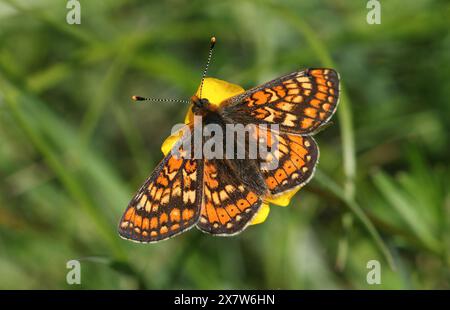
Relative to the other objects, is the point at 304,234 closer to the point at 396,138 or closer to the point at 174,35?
the point at 396,138

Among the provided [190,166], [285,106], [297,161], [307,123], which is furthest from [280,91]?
[190,166]

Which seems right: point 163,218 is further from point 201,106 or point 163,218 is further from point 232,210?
point 201,106

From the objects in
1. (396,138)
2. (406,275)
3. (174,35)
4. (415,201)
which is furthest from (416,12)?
(406,275)

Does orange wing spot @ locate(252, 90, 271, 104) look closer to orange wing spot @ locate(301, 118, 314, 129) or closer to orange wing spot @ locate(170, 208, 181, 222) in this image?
orange wing spot @ locate(301, 118, 314, 129)

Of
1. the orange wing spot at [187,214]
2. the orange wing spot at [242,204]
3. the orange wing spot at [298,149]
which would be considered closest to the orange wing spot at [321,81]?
the orange wing spot at [298,149]

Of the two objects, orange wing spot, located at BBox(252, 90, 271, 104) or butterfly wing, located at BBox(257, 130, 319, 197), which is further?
orange wing spot, located at BBox(252, 90, 271, 104)

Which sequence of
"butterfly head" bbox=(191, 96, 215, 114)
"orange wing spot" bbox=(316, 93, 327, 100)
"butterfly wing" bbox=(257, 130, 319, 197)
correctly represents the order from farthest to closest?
"butterfly head" bbox=(191, 96, 215, 114)
"orange wing spot" bbox=(316, 93, 327, 100)
"butterfly wing" bbox=(257, 130, 319, 197)

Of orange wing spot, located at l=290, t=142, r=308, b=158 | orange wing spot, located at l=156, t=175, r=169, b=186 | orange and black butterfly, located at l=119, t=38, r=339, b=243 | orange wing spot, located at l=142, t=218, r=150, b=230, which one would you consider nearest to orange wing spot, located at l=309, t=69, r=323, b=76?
orange and black butterfly, located at l=119, t=38, r=339, b=243
